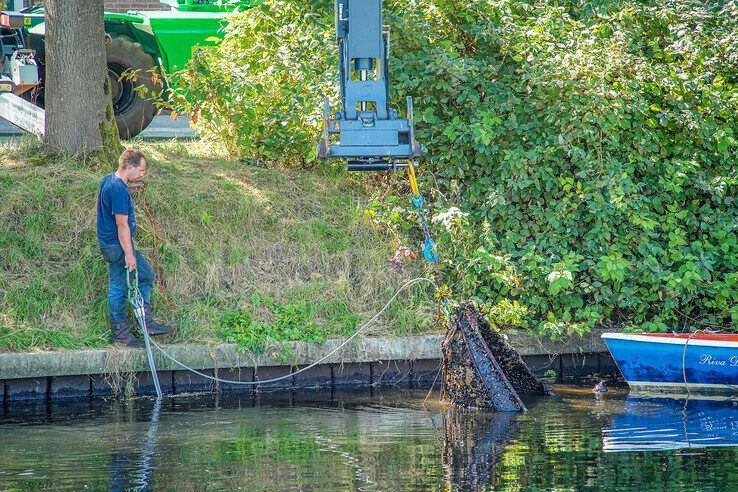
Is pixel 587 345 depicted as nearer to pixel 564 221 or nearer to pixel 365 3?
pixel 564 221

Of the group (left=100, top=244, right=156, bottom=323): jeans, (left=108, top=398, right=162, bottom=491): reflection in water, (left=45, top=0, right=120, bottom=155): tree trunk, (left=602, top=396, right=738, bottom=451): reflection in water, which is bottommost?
(left=108, top=398, right=162, bottom=491): reflection in water

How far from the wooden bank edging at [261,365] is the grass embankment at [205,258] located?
0.20 meters

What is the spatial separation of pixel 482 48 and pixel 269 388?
14.8ft

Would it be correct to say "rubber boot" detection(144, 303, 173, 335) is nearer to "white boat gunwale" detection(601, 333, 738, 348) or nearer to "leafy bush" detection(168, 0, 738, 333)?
"leafy bush" detection(168, 0, 738, 333)

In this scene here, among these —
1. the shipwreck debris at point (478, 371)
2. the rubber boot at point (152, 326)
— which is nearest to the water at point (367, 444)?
the shipwreck debris at point (478, 371)

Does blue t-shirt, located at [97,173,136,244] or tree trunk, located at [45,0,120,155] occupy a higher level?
tree trunk, located at [45,0,120,155]

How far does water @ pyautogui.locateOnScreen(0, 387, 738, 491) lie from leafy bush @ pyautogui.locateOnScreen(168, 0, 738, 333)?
1504 millimetres

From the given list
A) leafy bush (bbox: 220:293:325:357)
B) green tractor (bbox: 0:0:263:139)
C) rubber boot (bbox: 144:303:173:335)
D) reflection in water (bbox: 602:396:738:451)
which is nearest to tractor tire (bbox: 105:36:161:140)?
green tractor (bbox: 0:0:263:139)

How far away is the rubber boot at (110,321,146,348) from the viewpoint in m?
10.3

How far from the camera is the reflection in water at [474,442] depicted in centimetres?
752

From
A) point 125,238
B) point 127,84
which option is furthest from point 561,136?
point 127,84

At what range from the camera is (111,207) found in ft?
33.5

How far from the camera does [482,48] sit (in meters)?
12.5

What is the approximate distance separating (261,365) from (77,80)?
3.74 metres
